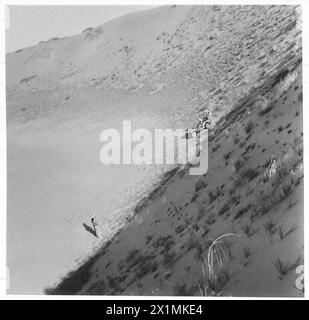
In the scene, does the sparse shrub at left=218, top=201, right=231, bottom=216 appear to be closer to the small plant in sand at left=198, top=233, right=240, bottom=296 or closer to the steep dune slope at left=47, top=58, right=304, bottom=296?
the steep dune slope at left=47, top=58, right=304, bottom=296

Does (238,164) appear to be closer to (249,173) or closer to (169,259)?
(249,173)

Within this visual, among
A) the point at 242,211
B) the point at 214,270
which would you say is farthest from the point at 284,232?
the point at 214,270

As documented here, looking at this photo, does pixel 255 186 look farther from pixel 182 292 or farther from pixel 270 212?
pixel 182 292

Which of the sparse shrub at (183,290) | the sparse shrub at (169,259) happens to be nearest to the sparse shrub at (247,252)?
the sparse shrub at (183,290)

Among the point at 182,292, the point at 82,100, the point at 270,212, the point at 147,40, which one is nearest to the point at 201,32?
the point at 147,40

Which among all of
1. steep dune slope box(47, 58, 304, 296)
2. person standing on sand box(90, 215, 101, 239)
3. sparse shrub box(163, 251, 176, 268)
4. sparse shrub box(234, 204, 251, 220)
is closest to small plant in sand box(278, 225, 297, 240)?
steep dune slope box(47, 58, 304, 296)

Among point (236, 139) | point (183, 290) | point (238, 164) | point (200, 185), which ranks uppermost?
point (236, 139)
